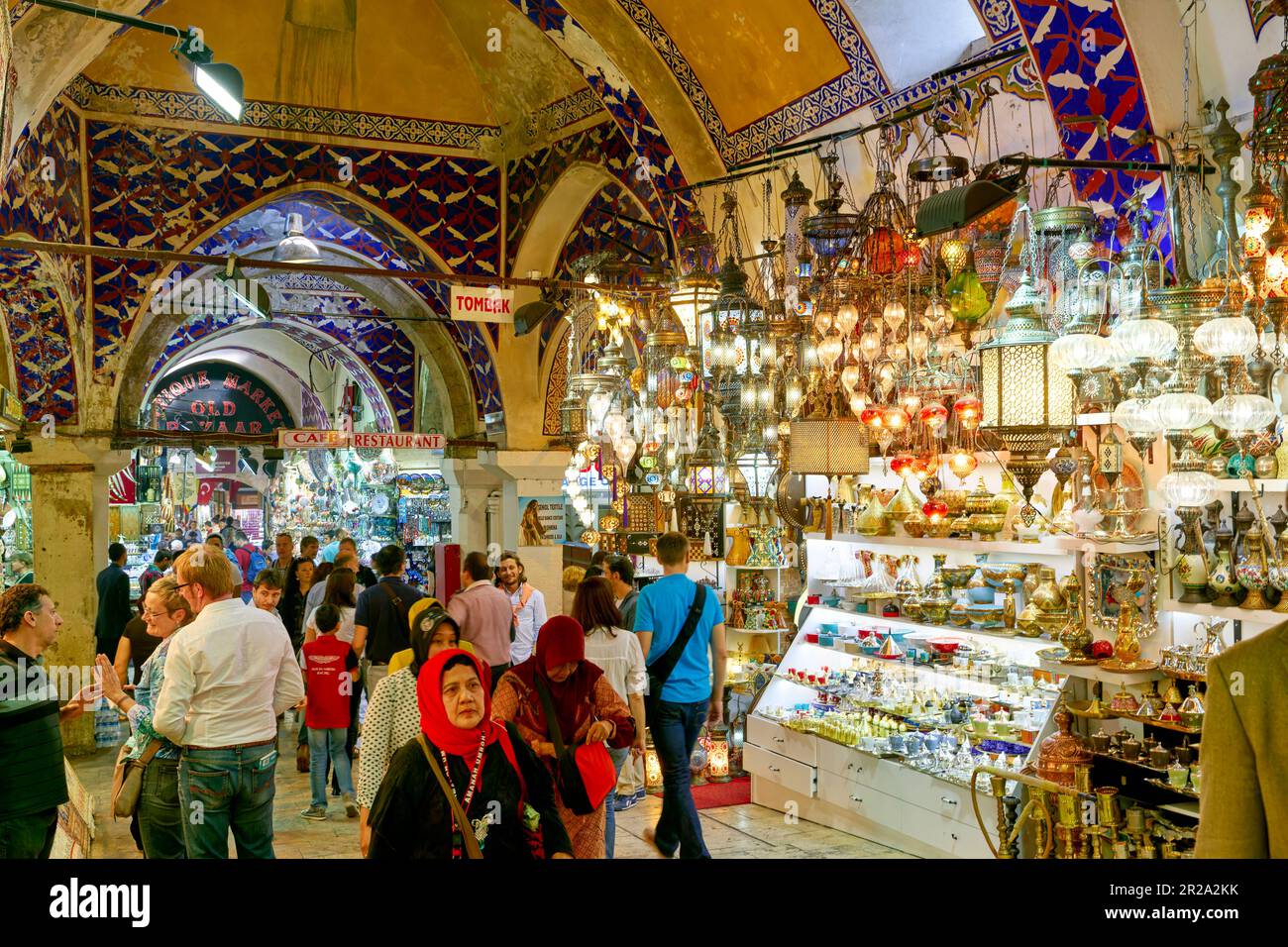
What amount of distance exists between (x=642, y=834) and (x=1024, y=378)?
124 inches

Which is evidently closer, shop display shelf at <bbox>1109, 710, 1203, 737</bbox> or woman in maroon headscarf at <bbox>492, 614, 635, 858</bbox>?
woman in maroon headscarf at <bbox>492, 614, 635, 858</bbox>

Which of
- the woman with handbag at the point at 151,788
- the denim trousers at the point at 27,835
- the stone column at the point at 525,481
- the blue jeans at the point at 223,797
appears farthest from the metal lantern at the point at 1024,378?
the stone column at the point at 525,481

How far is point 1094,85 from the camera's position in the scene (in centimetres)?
487

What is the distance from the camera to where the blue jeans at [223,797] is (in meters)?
3.79

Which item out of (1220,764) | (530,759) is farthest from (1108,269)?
(1220,764)

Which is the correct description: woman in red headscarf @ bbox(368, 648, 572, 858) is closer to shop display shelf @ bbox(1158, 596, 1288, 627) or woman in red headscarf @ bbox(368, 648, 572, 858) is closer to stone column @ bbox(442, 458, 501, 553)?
shop display shelf @ bbox(1158, 596, 1288, 627)

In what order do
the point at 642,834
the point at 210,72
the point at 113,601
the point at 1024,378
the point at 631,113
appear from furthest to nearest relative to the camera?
the point at 113,601 < the point at 631,113 < the point at 642,834 < the point at 210,72 < the point at 1024,378

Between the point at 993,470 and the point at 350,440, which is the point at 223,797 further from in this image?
the point at 350,440

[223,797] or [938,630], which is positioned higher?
[938,630]

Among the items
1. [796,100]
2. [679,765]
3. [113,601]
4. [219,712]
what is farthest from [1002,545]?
[113,601]

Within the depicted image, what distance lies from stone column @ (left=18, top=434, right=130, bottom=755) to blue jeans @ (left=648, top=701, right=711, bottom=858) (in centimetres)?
595

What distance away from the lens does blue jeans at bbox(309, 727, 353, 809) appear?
6.37m

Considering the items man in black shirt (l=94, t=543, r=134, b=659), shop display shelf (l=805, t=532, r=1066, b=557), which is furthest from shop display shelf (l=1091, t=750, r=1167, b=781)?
man in black shirt (l=94, t=543, r=134, b=659)

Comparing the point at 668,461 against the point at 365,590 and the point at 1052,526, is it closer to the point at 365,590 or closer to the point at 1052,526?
the point at 365,590
